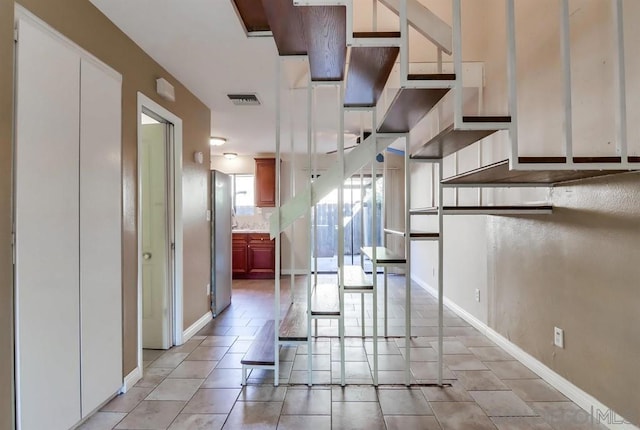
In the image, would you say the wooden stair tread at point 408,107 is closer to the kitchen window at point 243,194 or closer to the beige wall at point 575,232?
the beige wall at point 575,232

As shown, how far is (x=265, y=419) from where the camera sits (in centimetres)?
197

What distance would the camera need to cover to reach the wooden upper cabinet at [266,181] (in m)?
6.59

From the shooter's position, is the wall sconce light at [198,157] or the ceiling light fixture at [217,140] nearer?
the wall sconce light at [198,157]

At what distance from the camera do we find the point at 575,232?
2125mm

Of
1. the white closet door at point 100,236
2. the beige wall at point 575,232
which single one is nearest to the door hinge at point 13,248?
the white closet door at point 100,236

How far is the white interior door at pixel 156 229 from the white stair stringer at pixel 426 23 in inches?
87.9

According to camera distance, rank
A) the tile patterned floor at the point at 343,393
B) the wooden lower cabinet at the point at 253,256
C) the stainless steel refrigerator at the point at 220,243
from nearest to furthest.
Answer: the tile patterned floor at the point at 343,393 → the stainless steel refrigerator at the point at 220,243 → the wooden lower cabinet at the point at 253,256

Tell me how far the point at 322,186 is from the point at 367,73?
0.83 meters

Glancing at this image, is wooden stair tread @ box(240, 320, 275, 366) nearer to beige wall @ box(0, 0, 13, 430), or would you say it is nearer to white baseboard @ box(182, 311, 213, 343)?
white baseboard @ box(182, 311, 213, 343)

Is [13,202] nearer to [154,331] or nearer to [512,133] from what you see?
[154,331]

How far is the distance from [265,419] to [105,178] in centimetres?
172

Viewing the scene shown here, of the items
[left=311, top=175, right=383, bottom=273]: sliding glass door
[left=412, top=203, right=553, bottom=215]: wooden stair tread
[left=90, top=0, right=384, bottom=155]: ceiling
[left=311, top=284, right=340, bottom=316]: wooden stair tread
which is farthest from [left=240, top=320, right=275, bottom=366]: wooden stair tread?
[left=311, top=175, right=383, bottom=273]: sliding glass door

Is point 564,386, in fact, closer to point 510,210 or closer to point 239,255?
point 510,210

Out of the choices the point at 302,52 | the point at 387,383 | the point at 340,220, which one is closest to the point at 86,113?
the point at 302,52
